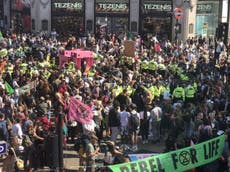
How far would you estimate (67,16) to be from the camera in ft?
135

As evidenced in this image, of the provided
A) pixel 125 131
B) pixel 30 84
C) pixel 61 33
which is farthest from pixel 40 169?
pixel 61 33

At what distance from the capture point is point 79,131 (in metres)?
15.6

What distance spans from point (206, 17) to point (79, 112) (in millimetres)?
30237

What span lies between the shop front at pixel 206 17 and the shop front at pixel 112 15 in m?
6.25

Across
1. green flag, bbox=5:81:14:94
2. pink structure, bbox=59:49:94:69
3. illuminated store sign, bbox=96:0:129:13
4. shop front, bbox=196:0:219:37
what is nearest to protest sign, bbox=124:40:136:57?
pink structure, bbox=59:49:94:69

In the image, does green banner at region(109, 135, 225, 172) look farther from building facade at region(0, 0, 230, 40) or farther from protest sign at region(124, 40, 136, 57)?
building facade at region(0, 0, 230, 40)

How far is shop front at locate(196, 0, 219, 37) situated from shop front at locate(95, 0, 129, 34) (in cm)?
625

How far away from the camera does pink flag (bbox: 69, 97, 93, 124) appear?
48.3 ft

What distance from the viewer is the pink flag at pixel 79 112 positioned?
14.7 meters

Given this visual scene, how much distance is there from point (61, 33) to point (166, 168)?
102 feet

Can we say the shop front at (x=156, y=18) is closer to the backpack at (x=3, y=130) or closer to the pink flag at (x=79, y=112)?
the pink flag at (x=79, y=112)

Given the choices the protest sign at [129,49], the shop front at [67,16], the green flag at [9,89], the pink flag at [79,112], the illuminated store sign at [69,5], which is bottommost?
the pink flag at [79,112]

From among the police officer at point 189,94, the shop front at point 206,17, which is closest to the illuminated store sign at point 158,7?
the shop front at point 206,17

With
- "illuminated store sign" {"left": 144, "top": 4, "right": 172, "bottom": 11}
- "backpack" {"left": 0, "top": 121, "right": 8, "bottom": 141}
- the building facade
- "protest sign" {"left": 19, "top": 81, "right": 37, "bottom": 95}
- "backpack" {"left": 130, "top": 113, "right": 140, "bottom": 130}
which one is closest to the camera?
"backpack" {"left": 0, "top": 121, "right": 8, "bottom": 141}
